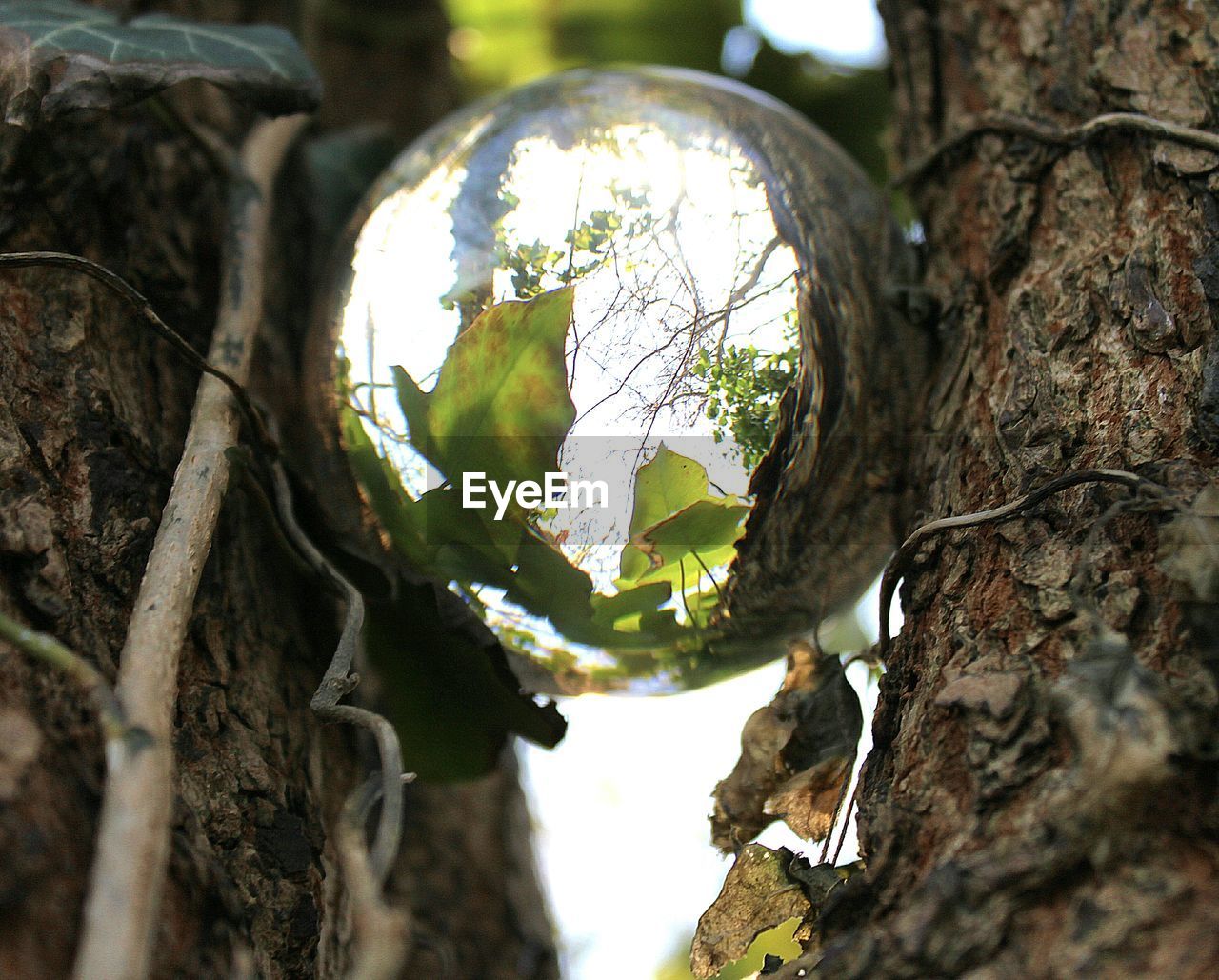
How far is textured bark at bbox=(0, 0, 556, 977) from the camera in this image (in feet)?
1.84

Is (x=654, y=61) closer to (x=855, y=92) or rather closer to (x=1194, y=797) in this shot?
(x=855, y=92)

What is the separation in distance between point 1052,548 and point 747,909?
0.29m

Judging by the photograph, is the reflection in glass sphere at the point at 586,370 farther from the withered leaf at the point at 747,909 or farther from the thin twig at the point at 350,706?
the withered leaf at the point at 747,909

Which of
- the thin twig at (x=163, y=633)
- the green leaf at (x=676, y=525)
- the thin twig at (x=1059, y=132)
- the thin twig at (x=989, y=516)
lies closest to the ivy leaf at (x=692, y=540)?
the green leaf at (x=676, y=525)

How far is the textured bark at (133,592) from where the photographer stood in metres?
0.56

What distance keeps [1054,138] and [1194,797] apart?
21.4 inches

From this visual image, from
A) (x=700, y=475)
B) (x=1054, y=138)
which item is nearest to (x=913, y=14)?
(x=1054, y=138)

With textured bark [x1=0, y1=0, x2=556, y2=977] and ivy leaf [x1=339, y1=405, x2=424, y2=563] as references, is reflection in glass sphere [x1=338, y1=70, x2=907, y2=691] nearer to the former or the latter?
ivy leaf [x1=339, y1=405, x2=424, y2=563]

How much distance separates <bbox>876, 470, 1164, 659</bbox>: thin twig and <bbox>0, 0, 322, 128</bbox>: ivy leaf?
0.56 meters

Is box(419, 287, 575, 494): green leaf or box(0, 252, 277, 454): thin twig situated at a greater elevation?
box(0, 252, 277, 454): thin twig

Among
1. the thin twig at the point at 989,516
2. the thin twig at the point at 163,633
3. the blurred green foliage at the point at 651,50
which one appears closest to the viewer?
the thin twig at the point at 163,633

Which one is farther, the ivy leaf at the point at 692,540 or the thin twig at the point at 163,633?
the ivy leaf at the point at 692,540

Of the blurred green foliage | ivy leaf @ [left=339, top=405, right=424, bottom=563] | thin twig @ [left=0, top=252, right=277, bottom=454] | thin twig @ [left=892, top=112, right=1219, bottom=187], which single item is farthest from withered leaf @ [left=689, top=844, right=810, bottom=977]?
the blurred green foliage

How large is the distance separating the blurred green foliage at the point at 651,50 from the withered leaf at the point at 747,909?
101 cm
